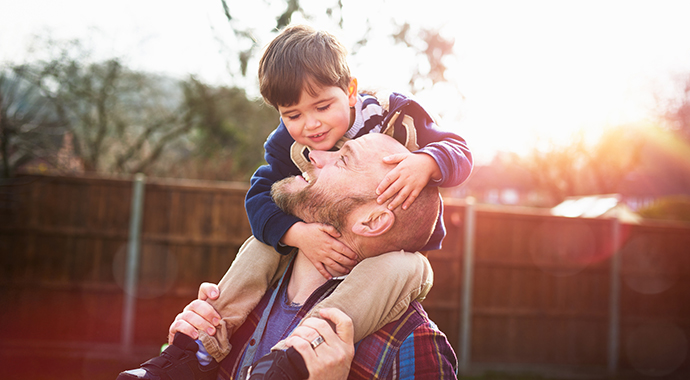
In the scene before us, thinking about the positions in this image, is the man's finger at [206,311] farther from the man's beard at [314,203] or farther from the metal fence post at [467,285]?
the metal fence post at [467,285]

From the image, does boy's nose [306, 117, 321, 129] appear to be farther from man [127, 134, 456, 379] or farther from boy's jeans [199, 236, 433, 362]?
boy's jeans [199, 236, 433, 362]

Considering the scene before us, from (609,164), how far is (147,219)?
71.2 feet

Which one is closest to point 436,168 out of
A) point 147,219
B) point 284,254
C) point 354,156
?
point 354,156

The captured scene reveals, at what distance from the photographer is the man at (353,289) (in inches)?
50.0

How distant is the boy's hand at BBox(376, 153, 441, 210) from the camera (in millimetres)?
1377

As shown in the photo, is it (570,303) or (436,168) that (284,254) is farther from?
(570,303)

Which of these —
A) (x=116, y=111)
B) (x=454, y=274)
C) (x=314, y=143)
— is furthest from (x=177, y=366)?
(x=116, y=111)

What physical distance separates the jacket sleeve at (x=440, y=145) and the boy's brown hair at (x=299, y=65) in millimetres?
234

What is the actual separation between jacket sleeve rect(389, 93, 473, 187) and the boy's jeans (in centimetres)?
29

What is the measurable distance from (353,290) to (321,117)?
2.05ft

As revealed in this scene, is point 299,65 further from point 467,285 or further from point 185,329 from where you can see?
point 467,285

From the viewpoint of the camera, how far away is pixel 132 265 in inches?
269

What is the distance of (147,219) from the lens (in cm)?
701

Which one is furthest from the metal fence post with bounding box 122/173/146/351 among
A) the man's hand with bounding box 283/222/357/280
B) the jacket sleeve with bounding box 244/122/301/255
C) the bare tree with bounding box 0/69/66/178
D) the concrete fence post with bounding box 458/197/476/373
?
the man's hand with bounding box 283/222/357/280
